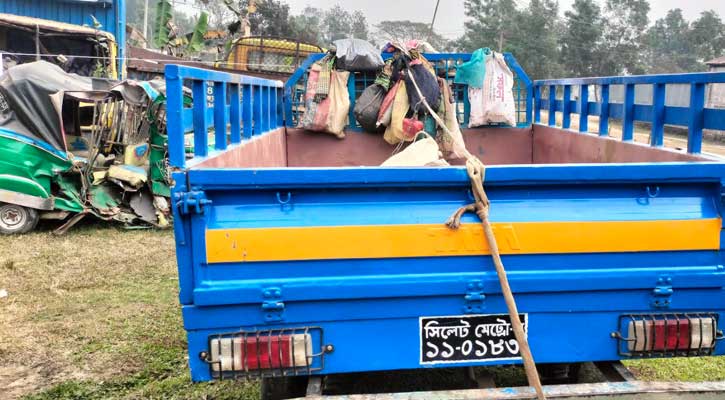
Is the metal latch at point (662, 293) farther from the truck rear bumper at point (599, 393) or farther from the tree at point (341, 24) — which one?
the tree at point (341, 24)

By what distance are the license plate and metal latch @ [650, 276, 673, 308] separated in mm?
453

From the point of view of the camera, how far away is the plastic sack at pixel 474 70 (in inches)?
196

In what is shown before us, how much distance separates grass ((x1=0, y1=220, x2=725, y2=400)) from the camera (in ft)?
11.2

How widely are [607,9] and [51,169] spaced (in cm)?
5090

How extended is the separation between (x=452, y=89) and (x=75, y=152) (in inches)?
206

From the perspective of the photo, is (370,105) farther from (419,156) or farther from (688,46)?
(688,46)

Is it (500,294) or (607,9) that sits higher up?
(607,9)

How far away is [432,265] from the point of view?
2117 millimetres

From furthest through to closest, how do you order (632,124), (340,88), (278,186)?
(340,88), (632,124), (278,186)

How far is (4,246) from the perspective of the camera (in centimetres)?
675

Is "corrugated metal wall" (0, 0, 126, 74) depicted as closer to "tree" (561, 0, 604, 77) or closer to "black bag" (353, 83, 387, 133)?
"black bag" (353, 83, 387, 133)

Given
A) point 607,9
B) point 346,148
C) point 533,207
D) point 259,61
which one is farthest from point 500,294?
point 607,9

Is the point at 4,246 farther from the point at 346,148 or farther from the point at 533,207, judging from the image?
the point at 533,207

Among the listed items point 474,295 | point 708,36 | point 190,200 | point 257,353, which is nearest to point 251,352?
point 257,353
